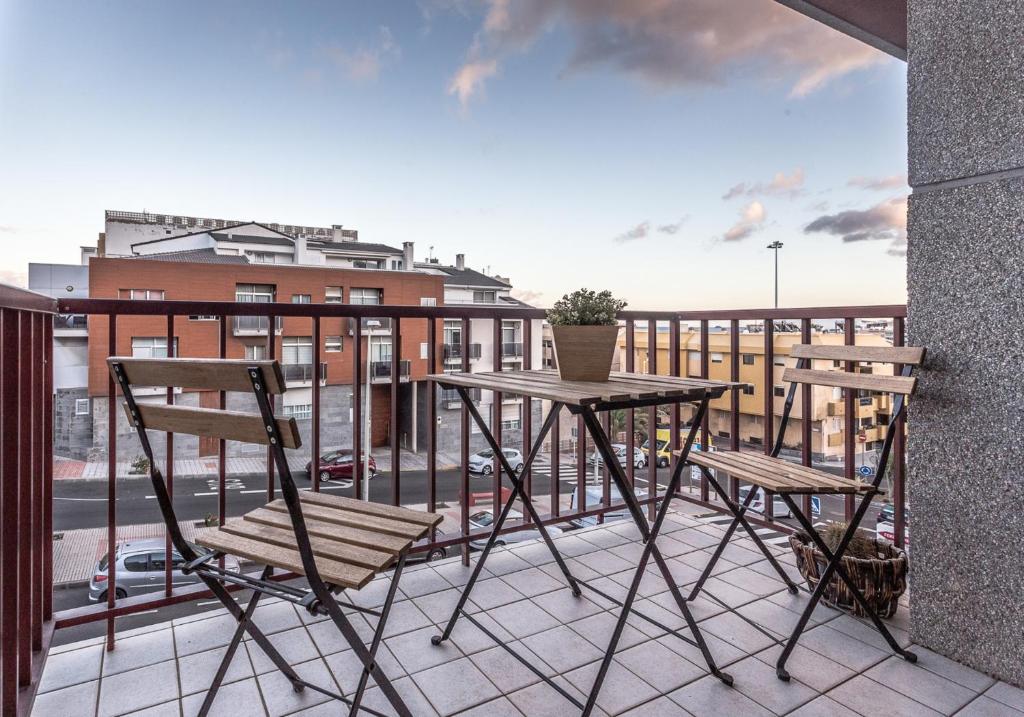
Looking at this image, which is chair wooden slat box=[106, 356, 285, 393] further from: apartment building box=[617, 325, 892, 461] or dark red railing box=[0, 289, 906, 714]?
apartment building box=[617, 325, 892, 461]

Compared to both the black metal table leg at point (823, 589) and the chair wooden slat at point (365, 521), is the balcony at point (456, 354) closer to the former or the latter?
the chair wooden slat at point (365, 521)

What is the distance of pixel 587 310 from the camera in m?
1.84

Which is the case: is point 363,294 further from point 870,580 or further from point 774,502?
point 870,580

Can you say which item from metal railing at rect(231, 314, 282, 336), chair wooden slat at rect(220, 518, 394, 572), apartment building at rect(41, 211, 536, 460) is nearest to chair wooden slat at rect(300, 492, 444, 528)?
chair wooden slat at rect(220, 518, 394, 572)

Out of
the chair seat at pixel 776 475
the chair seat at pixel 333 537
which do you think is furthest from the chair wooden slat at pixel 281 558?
the chair seat at pixel 776 475

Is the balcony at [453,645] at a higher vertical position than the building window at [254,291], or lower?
lower

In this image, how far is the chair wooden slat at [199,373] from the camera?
3.40 feet

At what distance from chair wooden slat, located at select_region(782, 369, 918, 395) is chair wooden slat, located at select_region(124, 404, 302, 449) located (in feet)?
5.62

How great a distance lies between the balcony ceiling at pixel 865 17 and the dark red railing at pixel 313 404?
4.61 ft

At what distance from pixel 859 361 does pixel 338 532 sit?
185 centimetres

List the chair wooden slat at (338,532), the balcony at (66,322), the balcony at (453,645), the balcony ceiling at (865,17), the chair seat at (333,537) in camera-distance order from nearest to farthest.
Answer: the chair seat at (333,537) < the chair wooden slat at (338,532) < the balcony at (453,645) < the balcony at (66,322) < the balcony ceiling at (865,17)

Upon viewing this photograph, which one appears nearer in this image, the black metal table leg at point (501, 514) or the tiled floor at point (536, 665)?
the tiled floor at point (536, 665)


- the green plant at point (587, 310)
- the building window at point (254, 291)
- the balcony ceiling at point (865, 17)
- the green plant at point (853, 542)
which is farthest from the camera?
the building window at point (254, 291)

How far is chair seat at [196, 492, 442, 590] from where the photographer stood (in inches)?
45.8
